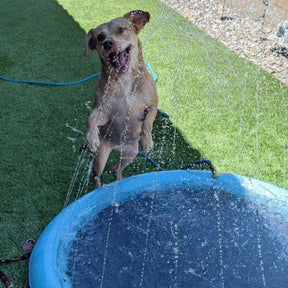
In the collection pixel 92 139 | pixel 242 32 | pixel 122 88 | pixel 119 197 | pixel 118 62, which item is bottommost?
pixel 242 32

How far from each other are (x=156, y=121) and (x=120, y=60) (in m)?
2.07

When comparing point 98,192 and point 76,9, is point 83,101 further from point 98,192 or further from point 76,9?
point 76,9

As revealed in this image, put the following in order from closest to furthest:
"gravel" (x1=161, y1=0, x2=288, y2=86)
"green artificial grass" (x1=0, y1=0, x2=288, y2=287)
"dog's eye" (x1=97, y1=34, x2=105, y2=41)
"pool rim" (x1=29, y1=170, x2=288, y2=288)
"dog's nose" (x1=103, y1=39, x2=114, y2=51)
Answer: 1. "dog's nose" (x1=103, y1=39, x2=114, y2=51)
2. "dog's eye" (x1=97, y1=34, x2=105, y2=41)
3. "pool rim" (x1=29, y1=170, x2=288, y2=288)
4. "green artificial grass" (x1=0, y1=0, x2=288, y2=287)
5. "gravel" (x1=161, y1=0, x2=288, y2=86)

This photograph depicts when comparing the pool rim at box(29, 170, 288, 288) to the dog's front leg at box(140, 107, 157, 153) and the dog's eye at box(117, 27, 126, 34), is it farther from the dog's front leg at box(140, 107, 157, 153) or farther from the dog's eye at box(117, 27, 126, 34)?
the dog's eye at box(117, 27, 126, 34)

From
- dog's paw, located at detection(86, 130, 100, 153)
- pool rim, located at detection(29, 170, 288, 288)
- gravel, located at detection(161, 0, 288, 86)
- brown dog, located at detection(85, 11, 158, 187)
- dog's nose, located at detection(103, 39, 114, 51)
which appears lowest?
gravel, located at detection(161, 0, 288, 86)

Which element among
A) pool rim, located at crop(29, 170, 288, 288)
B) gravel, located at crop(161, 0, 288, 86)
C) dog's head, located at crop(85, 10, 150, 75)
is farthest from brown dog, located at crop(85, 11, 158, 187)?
gravel, located at crop(161, 0, 288, 86)

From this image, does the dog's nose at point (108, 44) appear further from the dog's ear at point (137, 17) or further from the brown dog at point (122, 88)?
the dog's ear at point (137, 17)

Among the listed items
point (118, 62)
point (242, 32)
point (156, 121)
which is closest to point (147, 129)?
point (118, 62)

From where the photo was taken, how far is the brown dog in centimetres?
210

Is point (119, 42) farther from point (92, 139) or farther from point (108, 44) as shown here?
point (92, 139)

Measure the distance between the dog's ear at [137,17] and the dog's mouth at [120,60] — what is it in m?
0.21

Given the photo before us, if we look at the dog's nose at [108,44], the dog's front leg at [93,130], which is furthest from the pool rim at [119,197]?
the dog's nose at [108,44]

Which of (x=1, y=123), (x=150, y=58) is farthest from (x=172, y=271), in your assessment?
(x=150, y=58)

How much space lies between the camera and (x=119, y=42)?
6.70ft
